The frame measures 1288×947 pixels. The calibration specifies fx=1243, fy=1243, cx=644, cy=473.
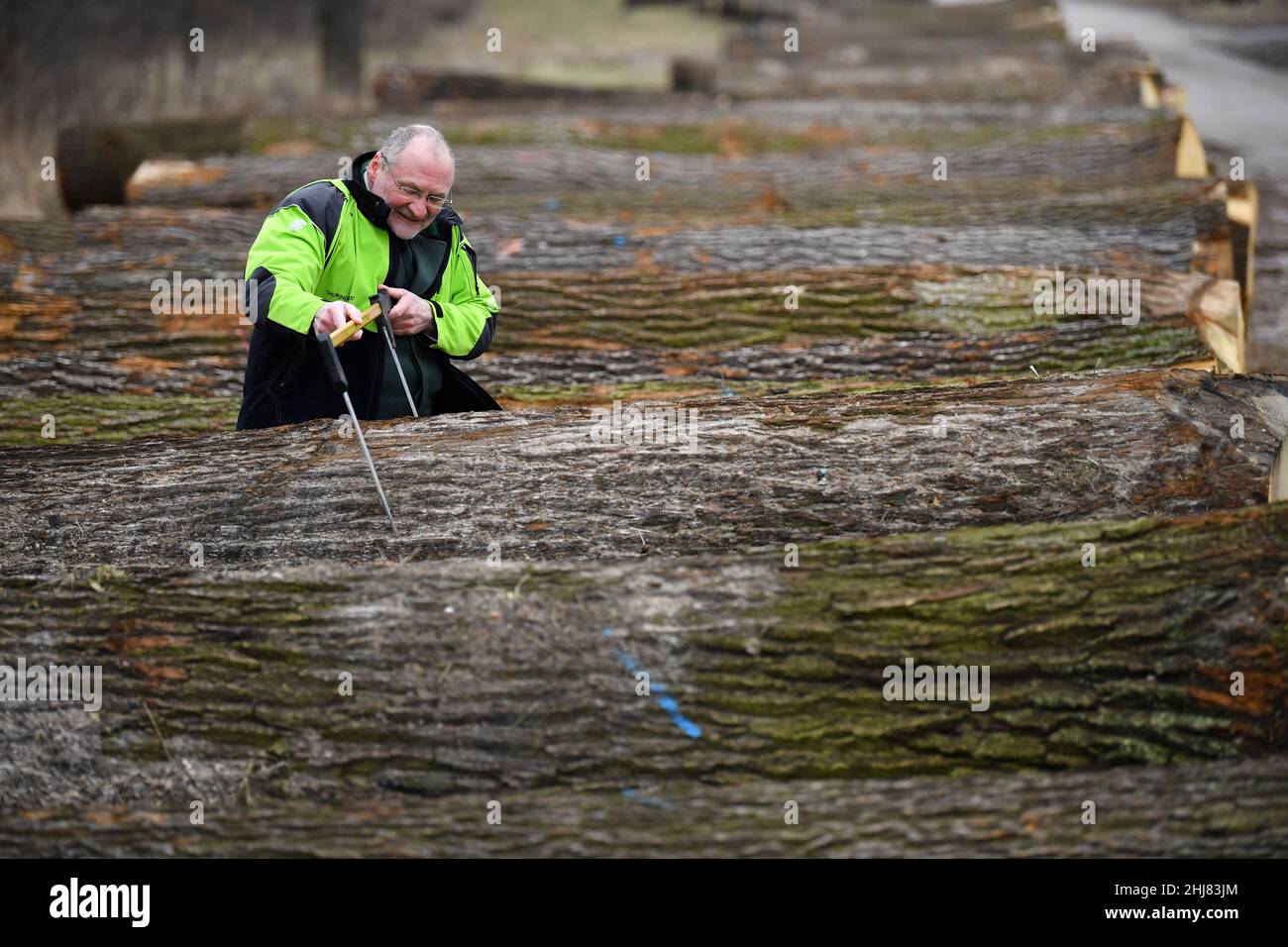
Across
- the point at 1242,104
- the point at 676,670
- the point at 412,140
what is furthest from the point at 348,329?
the point at 1242,104

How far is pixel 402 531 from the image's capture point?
422 centimetres

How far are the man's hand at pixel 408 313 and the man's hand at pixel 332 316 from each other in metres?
0.25

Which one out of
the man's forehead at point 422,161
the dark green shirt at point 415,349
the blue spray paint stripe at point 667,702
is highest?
the man's forehead at point 422,161

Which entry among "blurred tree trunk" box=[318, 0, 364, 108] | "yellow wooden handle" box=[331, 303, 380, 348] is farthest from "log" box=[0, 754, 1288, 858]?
"blurred tree trunk" box=[318, 0, 364, 108]

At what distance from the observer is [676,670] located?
11.7 feet

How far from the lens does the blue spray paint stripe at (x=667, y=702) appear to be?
3.49 m

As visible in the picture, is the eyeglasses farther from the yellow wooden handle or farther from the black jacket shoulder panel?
the yellow wooden handle

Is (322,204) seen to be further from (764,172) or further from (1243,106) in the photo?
(1243,106)

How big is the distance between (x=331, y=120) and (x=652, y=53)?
1202cm

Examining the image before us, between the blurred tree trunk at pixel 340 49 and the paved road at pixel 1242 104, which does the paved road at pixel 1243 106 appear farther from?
the blurred tree trunk at pixel 340 49

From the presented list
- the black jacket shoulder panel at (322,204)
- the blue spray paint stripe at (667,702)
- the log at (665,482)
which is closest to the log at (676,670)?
the blue spray paint stripe at (667,702)

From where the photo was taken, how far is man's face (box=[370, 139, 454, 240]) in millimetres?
4398

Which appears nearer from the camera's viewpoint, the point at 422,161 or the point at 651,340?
the point at 422,161

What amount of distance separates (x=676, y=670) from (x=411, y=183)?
2041 millimetres
